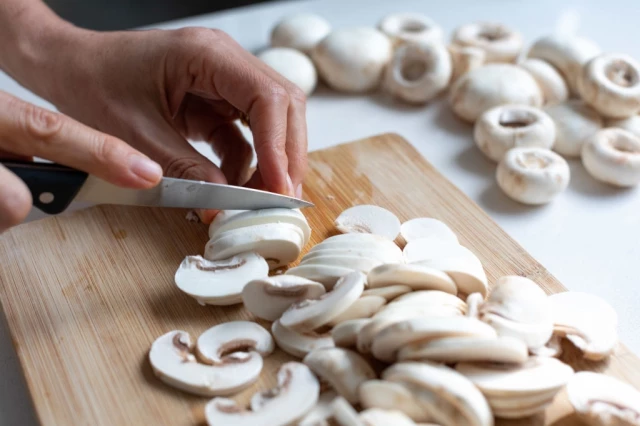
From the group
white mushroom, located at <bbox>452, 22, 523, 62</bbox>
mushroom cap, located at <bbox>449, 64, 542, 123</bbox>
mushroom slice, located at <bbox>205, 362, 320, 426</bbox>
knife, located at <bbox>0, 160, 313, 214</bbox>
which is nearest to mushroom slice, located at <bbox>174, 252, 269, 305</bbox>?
knife, located at <bbox>0, 160, 313, 214</bbox>

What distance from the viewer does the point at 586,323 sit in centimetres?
162

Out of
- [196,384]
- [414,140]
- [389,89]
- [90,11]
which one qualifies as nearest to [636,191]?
[414,140]

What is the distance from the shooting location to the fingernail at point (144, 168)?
153cm

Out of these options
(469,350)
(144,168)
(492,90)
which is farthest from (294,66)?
(469,350)

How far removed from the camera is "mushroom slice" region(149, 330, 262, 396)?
1.49 meters

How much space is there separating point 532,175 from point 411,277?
774 millimetres

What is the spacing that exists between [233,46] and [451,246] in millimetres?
857

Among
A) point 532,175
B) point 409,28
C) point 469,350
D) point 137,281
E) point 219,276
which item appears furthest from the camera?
point 409,28

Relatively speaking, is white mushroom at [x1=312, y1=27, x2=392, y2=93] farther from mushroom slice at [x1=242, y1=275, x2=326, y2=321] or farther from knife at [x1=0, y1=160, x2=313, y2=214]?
mushroom slice at [x1=242, y1=275, x2=326, y2=321]

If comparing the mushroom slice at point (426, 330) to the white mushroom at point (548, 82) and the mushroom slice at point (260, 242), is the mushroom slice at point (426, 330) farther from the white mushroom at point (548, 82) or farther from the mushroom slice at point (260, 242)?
the white mushroom at point (548, 82)

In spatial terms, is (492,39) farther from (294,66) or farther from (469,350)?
(469,350)

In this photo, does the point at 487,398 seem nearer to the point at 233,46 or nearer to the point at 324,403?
the point at 324,403

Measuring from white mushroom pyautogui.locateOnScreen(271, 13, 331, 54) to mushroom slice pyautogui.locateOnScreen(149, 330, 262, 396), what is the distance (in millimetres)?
1660

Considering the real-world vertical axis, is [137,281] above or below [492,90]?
below
